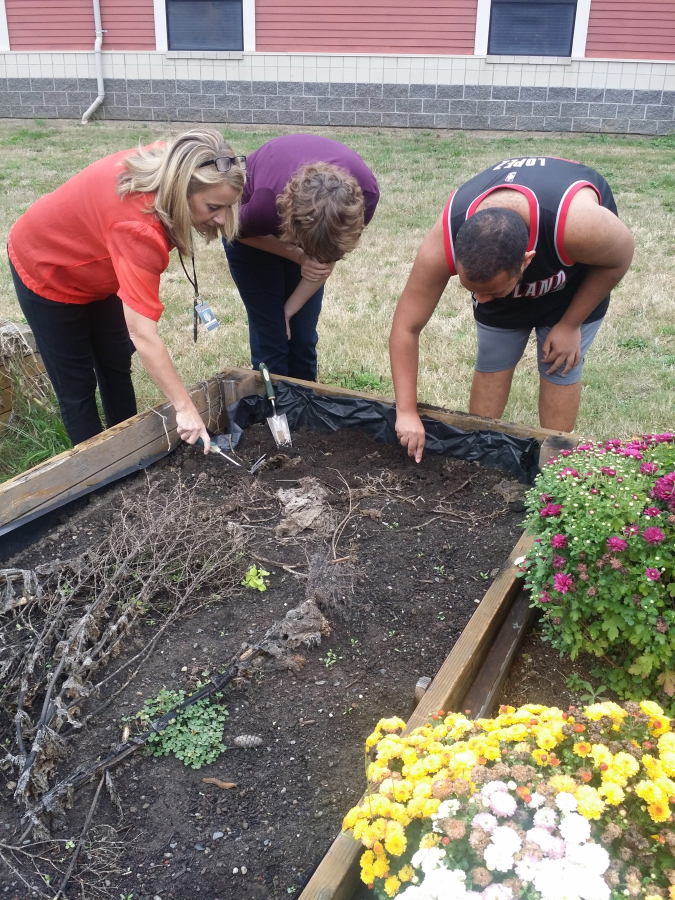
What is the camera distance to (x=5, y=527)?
7.57 ft

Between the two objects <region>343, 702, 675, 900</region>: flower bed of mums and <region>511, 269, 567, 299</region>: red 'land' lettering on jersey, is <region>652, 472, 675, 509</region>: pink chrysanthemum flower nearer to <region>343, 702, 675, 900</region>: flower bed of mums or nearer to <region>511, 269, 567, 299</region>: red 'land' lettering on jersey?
<region>343, 702, 675, 900</region>: flower bed of mums

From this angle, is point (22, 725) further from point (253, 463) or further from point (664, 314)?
point (664, 314)

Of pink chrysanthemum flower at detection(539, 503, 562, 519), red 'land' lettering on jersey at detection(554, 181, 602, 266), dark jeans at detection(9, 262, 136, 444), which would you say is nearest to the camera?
pink chrysanthemum flower at detection(539, 503, 562, 519)

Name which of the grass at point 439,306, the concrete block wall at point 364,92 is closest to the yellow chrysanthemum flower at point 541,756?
the grass at point 439,306

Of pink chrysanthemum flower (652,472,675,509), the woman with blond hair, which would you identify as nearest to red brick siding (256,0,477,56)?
the woman with blond hair

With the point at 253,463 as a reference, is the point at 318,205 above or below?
above

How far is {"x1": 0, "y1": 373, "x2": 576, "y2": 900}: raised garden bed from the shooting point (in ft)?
4.78

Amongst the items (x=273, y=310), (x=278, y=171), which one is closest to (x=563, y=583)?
(x=278, y=171)

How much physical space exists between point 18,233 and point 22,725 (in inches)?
64.6

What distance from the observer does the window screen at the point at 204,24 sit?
40.1 feet

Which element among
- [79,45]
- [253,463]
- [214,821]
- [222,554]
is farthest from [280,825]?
[79,45]

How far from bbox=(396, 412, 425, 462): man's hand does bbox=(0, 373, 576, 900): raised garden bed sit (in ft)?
0.33

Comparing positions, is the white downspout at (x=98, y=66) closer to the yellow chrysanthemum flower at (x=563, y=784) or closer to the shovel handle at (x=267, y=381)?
the shovel handle at (x=267, y=381)

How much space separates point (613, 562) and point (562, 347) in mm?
1340
